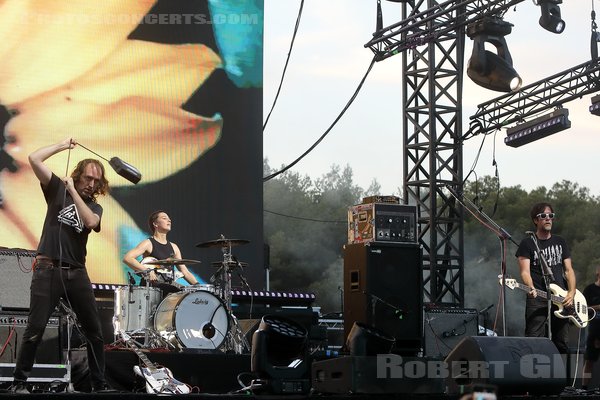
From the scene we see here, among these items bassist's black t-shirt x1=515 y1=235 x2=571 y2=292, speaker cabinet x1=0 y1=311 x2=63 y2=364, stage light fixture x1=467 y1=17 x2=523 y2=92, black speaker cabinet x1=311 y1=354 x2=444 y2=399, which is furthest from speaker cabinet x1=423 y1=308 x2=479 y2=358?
black speaker cabinet x1=311 y1=354 x2=444 y2=399

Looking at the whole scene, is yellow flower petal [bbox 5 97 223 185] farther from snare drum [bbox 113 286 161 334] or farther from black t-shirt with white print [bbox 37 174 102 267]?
black t-shirt with white print [bbox 37 174 102 267]

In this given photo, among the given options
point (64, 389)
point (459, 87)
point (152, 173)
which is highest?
point (459, 87)

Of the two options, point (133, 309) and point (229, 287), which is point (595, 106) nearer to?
point (229, 287)

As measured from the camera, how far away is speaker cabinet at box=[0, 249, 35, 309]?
7.38 meters

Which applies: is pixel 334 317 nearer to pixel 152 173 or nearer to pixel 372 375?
pixel 152 173

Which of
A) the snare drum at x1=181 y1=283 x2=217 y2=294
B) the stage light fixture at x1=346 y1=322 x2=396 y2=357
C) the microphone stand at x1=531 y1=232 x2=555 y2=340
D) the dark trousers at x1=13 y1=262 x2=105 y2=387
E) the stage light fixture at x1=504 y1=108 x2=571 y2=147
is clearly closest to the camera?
the stage light fixture at x1=346 y1=322 x2=396 y2=357

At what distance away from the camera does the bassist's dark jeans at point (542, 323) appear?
750 centimetres

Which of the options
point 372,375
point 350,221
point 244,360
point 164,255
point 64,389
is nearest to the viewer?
point 372,375

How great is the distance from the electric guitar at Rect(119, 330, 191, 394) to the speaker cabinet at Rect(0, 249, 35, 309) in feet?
3.65

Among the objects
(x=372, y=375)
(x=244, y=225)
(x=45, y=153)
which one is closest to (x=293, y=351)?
(x=372, y=375)

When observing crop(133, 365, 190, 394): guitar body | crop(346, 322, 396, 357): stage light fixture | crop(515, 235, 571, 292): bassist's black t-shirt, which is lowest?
crop(133, 365, 190, 394): guitar body

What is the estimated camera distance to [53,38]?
10602 mm

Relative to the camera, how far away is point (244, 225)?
10.9 metres

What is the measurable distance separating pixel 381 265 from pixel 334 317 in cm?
230
